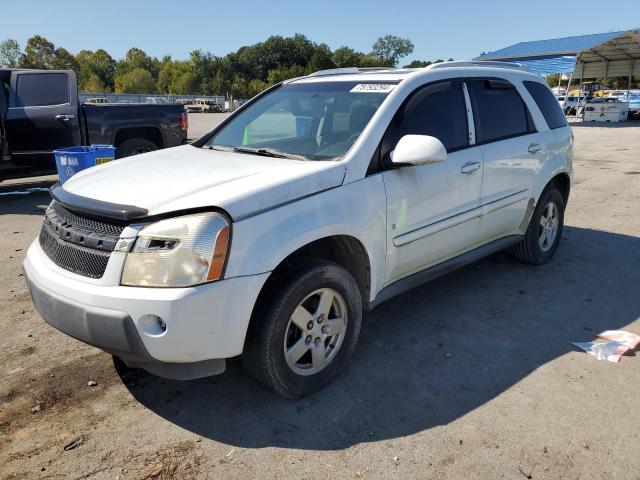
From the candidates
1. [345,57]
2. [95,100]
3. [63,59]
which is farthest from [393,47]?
[95,100]

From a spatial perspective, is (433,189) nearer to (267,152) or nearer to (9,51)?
(267,152)

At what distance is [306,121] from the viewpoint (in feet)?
12.6

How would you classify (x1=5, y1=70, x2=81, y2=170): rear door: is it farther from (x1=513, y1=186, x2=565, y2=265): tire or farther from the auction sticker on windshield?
(x1=513, y1=186, x2=565, y2=265): tire

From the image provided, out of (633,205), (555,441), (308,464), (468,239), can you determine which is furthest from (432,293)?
(633,205)

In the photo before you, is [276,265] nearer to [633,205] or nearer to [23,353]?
[23,353]

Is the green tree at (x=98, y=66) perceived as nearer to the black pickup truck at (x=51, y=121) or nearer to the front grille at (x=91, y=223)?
the black pickup truck at (x=51, y=121)

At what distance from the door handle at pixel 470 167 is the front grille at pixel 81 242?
7.82ft

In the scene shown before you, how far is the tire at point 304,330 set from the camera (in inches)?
108

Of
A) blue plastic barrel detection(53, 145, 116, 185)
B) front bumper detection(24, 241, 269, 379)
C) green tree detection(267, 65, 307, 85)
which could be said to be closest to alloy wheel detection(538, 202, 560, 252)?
front bumper detection(24, 241, 269, 379)

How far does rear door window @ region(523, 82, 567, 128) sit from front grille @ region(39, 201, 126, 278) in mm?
3923

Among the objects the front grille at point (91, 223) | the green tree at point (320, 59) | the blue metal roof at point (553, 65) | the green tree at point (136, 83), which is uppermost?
the green tree at point (320, 59)

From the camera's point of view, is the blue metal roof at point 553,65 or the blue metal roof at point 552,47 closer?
the blue metal roof at point 553,65

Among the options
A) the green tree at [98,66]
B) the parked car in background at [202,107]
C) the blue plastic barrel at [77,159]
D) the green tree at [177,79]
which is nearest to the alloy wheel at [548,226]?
the blue plastic barrel at [77,159]

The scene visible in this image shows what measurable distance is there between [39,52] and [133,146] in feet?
351
